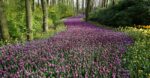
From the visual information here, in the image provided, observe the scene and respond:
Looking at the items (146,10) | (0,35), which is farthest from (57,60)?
(146,10)

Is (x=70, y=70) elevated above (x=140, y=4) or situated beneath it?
situated beneath

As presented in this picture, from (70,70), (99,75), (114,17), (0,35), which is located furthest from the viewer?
(114,17)

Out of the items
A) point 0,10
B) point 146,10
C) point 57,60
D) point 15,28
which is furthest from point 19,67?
point 146,10

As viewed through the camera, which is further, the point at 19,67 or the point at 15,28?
the point at 15,28

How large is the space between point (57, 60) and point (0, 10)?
17.9 ft

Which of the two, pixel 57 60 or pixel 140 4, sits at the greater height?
pixel 140 4

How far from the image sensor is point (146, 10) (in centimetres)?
1914

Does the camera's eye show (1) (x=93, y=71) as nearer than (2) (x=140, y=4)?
Yes

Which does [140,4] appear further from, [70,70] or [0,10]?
[70,70]

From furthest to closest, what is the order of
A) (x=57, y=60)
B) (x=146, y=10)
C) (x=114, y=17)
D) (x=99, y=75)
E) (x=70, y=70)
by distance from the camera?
(x=114, y=17)
(x=146, y=10)
(x=57, y=60)
(x=70, y=70)
(x=99, y=75)

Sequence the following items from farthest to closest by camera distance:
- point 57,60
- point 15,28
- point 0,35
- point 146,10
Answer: point 146,10 → point 15,28 → point 0,35 → point 57,60

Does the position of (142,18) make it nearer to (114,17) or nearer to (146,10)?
(146,10)

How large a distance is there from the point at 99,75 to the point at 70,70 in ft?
2.13

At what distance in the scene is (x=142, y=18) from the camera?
19500 millimetres
